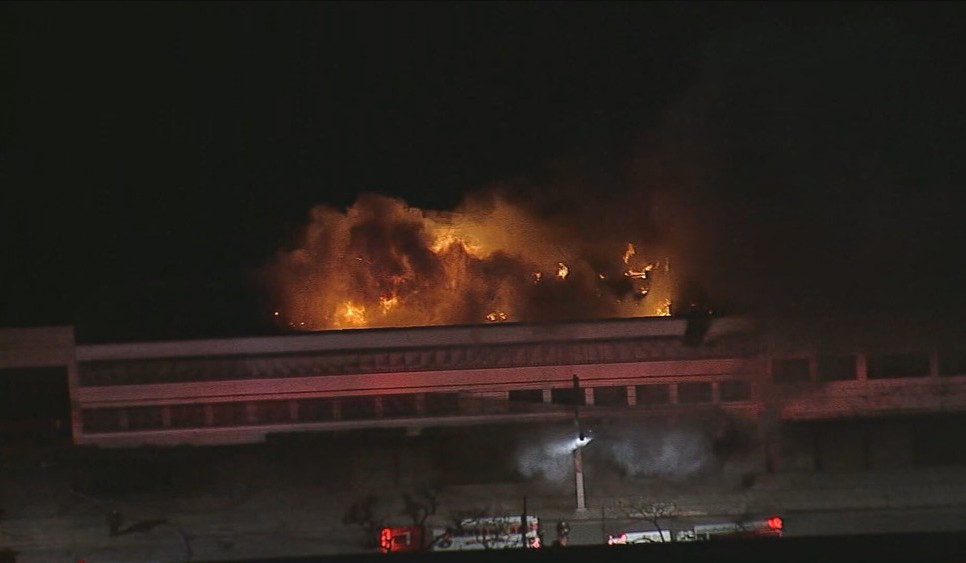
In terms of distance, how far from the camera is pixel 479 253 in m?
6.49

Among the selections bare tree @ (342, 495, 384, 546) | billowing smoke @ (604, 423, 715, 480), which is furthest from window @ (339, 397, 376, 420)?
billowing smoke @ (604, 423, 715, 480)

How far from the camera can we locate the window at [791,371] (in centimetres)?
542

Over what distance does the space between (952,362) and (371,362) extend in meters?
3.73

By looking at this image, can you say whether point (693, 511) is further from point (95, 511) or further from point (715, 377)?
point (95, 511)

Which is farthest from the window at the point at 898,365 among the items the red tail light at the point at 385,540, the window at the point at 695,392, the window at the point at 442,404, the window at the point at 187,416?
the window at the point at 187,416

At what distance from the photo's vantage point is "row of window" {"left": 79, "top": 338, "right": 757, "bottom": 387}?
560 centimetres

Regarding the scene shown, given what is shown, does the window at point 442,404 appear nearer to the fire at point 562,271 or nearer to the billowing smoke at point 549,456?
the billowing smoke at point 549,456

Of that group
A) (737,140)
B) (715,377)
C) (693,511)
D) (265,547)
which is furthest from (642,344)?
(265,547)

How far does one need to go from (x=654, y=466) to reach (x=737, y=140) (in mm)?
2281

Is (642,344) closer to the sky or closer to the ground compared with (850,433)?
closer to the sky

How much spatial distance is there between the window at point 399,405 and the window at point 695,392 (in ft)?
5.57

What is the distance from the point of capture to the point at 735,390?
5371 mm

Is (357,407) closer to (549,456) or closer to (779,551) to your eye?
(549,456)

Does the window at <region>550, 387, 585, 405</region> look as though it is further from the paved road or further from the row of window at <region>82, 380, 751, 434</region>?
the paved road
